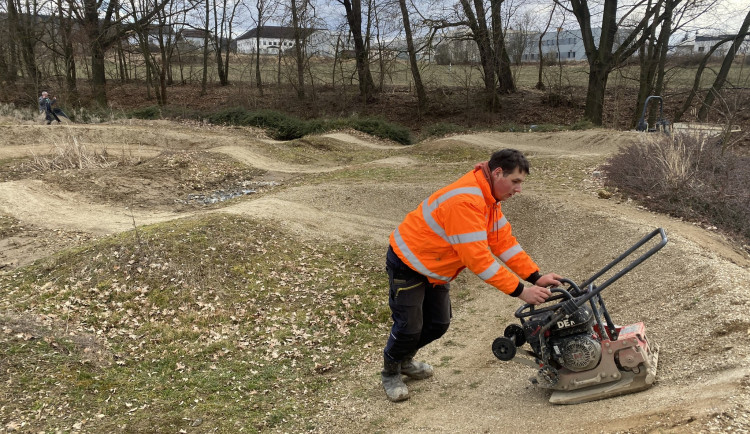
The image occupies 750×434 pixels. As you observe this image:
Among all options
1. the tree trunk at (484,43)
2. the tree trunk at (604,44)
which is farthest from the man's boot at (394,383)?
the tree trunk at (484,43)

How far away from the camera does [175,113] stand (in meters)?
26.9

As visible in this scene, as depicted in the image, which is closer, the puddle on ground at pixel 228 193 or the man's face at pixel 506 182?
the man's face at pixel 506 182

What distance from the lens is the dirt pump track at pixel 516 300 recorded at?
3586 millimetres

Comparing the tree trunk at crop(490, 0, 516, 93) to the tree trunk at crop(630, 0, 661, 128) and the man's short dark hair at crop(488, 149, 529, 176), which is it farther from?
the man's short dark hair at crop(488, 149, 529, 176)

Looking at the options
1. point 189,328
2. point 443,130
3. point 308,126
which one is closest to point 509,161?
point 189,328

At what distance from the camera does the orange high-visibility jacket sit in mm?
3689

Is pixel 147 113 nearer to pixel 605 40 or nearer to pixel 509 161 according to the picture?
pixel 605 40

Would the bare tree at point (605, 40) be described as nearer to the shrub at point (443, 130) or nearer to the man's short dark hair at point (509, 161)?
the shrub at point (443, 130)

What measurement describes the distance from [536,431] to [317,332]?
A: 3.47m

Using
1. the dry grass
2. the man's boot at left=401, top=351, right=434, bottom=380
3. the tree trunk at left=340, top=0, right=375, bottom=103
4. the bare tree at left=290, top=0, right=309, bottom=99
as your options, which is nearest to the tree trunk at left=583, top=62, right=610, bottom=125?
the tree trunk at left=340, top=0, right=375, bottom=103

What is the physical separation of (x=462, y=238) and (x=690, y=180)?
704 centimetres

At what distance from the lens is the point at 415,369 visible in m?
5.05

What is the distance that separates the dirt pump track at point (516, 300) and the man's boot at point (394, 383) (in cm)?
8

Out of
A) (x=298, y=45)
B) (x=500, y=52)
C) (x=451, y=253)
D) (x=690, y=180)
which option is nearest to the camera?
(x=451, y=253)
